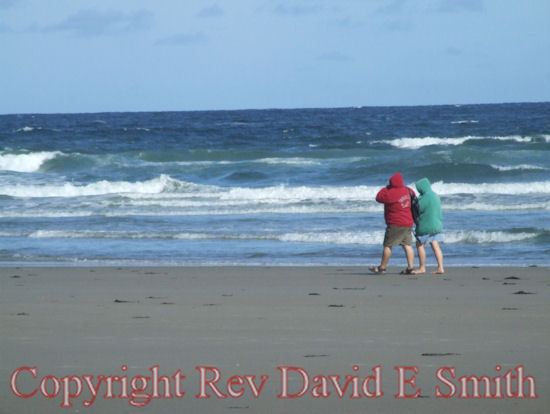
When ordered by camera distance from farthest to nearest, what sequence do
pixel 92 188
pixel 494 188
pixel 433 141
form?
pixel 433 141 → pixel 92 188 → pixel 494 188

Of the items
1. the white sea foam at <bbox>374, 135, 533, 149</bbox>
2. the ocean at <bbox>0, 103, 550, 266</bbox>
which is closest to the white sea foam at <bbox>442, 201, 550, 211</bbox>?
the ocean at <bbox>0, 103, 550, 266</bbox>

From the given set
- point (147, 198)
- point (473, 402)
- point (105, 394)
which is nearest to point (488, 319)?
point (473, 402)

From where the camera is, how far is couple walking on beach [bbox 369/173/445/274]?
33.8 ft

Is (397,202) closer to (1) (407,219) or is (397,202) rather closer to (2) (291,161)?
(1) (407,219)

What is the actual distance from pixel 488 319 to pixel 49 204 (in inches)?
603

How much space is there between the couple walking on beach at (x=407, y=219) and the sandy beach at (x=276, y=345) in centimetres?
88

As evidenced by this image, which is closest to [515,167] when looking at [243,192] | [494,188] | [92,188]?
[494,188]

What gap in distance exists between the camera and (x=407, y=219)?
10.4 meters

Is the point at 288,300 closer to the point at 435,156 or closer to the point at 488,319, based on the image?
the point at 488,319

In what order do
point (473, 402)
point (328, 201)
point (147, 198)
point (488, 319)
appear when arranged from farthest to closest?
point (147, 198)
point (328, 201)
point (488, 319)
point (473, 402)

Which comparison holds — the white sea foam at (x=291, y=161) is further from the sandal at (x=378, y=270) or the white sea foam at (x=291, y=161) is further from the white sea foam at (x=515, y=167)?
the sandal at (x=378, y=270)

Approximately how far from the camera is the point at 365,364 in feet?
17.2

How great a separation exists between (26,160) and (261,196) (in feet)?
51.5

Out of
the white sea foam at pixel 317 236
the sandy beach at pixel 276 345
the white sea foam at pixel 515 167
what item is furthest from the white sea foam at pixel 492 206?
the sandy beach at pixel 276 345
